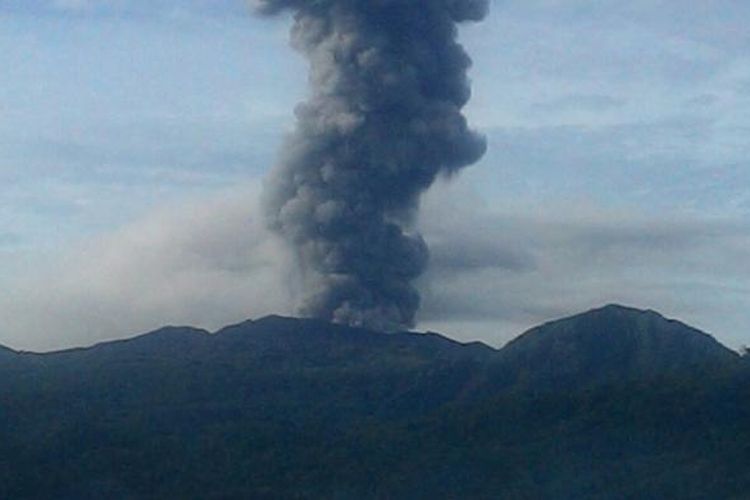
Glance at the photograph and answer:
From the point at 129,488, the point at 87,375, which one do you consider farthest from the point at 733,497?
the point at 87,375

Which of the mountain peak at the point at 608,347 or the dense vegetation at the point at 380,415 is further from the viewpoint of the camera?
the mountain peak at the point at 608,347

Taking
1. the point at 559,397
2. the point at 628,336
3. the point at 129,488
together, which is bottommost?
the point at 129,488

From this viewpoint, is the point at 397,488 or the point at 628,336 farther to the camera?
the point at 628,336

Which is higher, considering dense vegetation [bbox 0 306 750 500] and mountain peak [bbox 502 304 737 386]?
mountain peak [bbox 502 304 737 386]

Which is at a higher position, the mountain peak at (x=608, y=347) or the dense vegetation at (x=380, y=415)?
the mountain peak at (x=608, y=347)

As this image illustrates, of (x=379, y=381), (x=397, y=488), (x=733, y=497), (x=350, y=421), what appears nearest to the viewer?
(x=733, y=497)

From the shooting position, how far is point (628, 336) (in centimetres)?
15125

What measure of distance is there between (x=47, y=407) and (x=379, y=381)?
933 inches

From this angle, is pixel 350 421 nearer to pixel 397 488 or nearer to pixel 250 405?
pixel 250 405

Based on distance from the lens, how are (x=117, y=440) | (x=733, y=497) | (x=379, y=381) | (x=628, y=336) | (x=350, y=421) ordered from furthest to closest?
(x=628, y=336)
(x=379, y=381)
(x=350, y=421)
(x=117, y=440)
(x=733, y=497)

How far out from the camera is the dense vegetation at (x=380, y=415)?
4299 inches

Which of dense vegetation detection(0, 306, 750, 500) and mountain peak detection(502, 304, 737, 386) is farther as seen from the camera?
mountain peak detection(502, 304, 737, 386)

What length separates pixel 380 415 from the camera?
136125 mm

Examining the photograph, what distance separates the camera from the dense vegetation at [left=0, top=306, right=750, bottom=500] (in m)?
109
